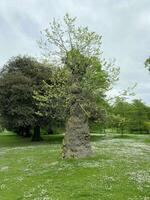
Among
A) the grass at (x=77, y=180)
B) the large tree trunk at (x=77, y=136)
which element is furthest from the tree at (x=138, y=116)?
the grass at (x=77, y=180)

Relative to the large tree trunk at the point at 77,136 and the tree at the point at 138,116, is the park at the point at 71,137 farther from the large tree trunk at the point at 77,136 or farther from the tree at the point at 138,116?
the tree at the point at 138,116

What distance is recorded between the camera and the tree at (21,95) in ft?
192

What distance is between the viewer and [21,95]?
5881cm

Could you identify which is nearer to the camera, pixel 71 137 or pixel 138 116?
pixel 71 137

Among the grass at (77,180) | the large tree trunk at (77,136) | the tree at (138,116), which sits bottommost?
the grass at (77,180)

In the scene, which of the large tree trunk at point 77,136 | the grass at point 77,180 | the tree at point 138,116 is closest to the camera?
the grass at point 77,180

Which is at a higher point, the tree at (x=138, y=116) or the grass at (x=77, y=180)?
the tree at (x=138, y=116)

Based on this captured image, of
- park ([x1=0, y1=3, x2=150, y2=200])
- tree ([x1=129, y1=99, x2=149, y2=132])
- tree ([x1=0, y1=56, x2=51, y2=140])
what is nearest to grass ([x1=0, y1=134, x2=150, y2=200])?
park ([x1=0, y1=3, x2=150, y2=200])

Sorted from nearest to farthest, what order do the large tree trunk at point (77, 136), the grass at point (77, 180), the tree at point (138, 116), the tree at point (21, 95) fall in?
the grass at point (77, 180) → the large tree trunk at point (77, 136) → the tree at point (21, 95) → the tree at point (138, 116)

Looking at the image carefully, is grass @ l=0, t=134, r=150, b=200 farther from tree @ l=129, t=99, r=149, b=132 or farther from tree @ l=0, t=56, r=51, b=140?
tree @ l=129, t=99, r=149, b=132

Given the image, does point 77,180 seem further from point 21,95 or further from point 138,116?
point 138,116

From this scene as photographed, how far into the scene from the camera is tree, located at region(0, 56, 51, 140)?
58.5 metres

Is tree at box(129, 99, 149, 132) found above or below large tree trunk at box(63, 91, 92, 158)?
above

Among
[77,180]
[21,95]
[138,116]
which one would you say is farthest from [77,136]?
[138,116]
